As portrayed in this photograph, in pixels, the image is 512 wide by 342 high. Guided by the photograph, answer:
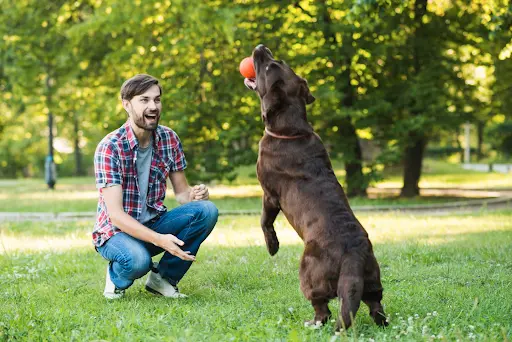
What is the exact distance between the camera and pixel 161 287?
17.9ft

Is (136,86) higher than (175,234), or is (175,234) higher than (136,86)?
(136,86)

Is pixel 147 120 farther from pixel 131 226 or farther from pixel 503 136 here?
pixel 503 136

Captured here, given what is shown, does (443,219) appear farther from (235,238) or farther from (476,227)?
(235,238)

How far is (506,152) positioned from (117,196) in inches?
1373

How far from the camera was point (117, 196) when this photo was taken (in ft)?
16.7

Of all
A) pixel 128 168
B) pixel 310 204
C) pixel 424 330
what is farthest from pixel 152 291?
pixel 424 330

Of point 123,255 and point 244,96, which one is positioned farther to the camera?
point 244,96

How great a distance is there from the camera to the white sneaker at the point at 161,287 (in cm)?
541

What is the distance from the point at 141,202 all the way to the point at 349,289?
2153 millimetres

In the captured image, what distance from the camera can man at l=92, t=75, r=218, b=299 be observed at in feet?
16.7

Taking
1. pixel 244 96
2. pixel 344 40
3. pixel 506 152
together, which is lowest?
pixel 506 152

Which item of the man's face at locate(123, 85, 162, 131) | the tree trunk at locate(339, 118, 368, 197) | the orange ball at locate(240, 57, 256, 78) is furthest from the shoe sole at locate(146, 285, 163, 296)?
the tree trunk at locate(339, 118, 368, 197)

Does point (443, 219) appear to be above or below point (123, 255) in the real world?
below

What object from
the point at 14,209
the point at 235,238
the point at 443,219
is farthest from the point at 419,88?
the point at 14,209
